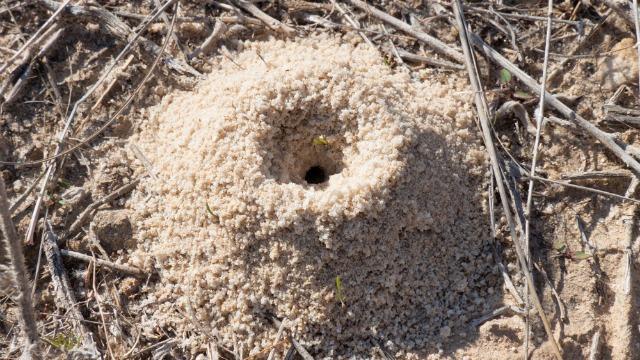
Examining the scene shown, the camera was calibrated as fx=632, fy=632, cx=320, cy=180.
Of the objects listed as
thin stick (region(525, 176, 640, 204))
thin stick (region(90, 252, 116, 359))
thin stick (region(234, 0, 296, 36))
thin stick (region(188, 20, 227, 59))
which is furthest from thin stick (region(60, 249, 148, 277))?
thin stick (region(525, 176, 640, 204))

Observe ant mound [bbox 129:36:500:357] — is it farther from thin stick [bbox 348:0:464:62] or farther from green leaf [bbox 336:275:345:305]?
thin stick [bbox 348:0:464:62]

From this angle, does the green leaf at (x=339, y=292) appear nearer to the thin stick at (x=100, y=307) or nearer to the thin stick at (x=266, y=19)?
the thin stick at (x=100, y=307)

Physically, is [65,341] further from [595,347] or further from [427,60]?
[595,347]

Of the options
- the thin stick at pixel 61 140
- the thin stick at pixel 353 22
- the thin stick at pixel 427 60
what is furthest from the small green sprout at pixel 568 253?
the thin stick at pixel 61 140

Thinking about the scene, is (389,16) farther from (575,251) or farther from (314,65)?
(575,251)

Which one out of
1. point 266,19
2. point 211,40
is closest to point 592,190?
point 266,19

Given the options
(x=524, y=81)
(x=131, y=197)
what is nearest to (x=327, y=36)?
(x=524, y=81)

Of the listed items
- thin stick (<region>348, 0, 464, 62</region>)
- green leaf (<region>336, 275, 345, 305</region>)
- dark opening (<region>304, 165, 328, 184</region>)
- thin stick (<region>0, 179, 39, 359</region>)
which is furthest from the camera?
thin stick (<region>348, 0, 464, 62</region>)
